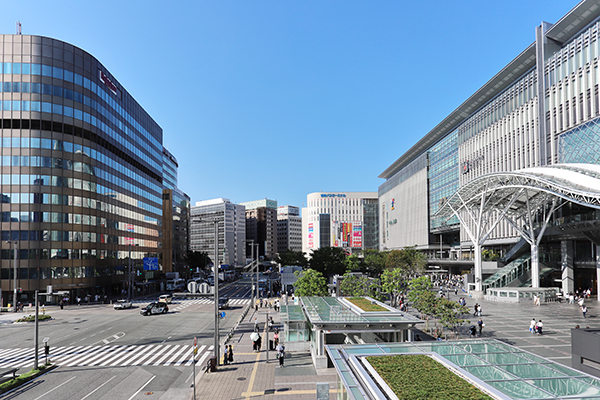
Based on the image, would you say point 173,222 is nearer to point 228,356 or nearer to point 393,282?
point 393,282

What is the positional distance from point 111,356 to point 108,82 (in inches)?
2510

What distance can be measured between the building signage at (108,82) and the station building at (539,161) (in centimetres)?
6695

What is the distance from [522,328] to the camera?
36.8 metres

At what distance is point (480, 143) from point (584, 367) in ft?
268

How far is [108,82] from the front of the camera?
78500 millimetres

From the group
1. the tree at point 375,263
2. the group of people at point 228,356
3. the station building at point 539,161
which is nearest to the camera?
the group of people at point 228,356

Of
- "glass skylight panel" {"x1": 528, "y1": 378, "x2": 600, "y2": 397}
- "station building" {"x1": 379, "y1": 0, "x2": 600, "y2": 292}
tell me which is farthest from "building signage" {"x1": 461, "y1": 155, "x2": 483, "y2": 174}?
"glass skylight panel" {"x1": 528, "y1": 378, "x2": 600, "y2": 397}

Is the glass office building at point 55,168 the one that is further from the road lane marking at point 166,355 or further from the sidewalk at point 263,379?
the sidewalk at point 263,379

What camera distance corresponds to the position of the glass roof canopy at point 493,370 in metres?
11.1

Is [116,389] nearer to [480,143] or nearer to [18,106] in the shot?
[18,106]

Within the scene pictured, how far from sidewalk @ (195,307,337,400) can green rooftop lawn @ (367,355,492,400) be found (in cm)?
779

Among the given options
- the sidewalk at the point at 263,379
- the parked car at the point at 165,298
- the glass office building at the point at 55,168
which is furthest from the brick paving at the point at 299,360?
the glass office building at the point at 55,168

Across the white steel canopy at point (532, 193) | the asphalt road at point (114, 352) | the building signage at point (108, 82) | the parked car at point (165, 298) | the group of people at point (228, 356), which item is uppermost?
the building signage at point (108, 82)

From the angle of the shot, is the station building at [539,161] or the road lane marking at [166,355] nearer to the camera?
the road lane marking at [166,355]
